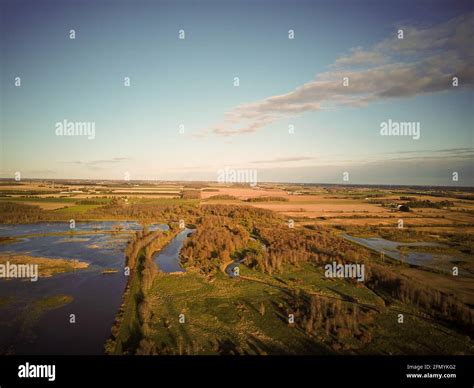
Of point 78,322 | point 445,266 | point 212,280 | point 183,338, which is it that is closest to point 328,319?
point 183,338

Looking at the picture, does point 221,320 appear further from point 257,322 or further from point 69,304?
point 69,304

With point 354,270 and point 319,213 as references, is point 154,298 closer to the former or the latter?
point 354,270

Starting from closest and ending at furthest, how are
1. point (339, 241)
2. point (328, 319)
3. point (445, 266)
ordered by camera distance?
point (328, 319), point (445, 266), point (339, 241)

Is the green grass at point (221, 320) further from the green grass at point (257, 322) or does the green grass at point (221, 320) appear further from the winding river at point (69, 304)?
the winding river at point (69, 304)

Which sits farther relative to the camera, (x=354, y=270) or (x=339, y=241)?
(x=339, y=241)

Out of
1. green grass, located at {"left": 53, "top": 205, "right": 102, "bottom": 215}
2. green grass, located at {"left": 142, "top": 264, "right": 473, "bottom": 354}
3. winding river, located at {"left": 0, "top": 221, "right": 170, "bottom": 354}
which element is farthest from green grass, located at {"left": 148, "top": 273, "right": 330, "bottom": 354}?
green grass, located at {"left": 53, "top": 205, "right": 102, "bottom": 215}

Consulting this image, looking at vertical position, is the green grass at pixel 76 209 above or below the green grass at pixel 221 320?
above

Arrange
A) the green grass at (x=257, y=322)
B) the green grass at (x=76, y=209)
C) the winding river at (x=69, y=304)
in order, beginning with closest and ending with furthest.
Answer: the green grass at (x=257, y=322) < the winding river at (x=69, y=304) < the green grass at (x=76, y=209)

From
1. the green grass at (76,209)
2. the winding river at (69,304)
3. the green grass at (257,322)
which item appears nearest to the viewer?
the green grass at (257,322)

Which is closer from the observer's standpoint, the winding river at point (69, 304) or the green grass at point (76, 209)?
the winding river at point (69, 304)

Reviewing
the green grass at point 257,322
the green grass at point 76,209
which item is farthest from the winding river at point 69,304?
the green grass at point 76,209

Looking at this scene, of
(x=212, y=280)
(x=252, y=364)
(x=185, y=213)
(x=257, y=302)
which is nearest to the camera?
(x=252, y=364)
